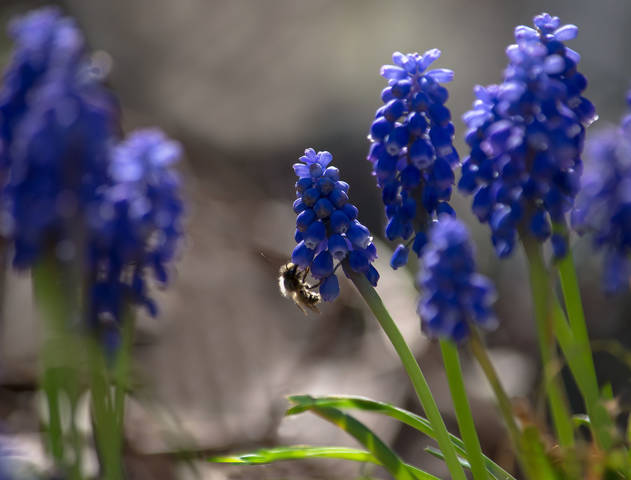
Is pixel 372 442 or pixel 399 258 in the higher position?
pixel 399 258

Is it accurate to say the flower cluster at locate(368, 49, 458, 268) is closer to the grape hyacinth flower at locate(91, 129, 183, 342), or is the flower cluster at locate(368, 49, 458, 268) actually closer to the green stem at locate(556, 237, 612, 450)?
the green stem at locate(556, 237, 612, 450)

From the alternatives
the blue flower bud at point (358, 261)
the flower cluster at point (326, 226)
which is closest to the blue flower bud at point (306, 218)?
the flower cluster at point (326, 226)

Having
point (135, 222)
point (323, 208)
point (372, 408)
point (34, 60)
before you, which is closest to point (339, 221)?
point (323, 208)

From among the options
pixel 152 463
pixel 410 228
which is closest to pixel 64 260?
pixel 410 228

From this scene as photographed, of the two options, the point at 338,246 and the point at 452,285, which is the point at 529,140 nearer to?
the point at 452,285

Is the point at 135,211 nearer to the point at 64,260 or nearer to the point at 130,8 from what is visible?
the point at 64,260

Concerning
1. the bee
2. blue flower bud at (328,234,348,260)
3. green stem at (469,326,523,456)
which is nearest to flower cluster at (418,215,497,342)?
green stem at (469,326,523,456)
